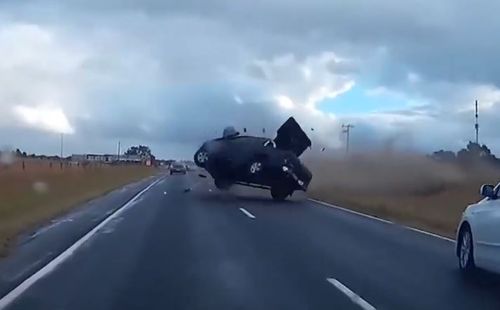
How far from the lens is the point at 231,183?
134 ft

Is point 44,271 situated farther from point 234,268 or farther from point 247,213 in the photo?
point 247,213

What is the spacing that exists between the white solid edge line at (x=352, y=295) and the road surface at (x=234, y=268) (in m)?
0.01

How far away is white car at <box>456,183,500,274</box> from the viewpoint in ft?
43.0

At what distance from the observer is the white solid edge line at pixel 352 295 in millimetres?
11414

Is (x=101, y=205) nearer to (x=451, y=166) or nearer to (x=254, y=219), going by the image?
(x=254, y=219)

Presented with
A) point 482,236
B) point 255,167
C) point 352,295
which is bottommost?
point 352,295

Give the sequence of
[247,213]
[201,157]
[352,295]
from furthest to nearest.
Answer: [201,157]
[247,213]
[352,295]

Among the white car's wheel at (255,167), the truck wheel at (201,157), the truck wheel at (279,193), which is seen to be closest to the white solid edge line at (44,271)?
the white car's wheel at (255,167)

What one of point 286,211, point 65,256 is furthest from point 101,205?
point 65,256

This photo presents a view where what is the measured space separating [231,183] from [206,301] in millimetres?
29156

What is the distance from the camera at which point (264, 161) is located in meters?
38.5

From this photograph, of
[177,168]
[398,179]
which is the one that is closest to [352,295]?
[398,179]

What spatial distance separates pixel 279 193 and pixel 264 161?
213 centimetres

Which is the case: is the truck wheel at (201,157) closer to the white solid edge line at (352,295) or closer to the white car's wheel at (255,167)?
the white car's wheel at (255,167)
